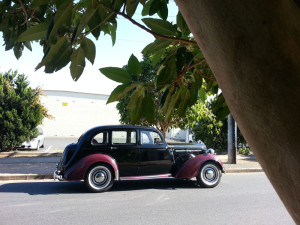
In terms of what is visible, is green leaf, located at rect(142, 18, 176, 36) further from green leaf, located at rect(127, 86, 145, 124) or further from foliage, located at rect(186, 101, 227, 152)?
foliage, located at rect(186, 101, 227, 152)

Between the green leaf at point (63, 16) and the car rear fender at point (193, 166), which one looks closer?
the green leaf at point (63, 16)

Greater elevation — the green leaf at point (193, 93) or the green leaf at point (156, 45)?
the green leaf at point (156, 45)

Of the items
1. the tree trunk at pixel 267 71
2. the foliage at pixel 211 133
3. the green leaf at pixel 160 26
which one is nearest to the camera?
the tree trunk at pixel 267 71

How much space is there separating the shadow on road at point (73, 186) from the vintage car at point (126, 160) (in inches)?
12.0

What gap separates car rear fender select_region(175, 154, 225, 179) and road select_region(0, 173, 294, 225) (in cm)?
35

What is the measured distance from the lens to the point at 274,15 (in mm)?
469

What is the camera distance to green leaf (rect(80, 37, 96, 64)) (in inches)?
38.1

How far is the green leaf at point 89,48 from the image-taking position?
969 millimetres

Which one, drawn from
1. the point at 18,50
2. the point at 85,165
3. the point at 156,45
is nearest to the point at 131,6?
the point at 156,45

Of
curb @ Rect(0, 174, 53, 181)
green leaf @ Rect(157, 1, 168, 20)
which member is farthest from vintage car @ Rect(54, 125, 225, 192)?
green leaf @ Rect(157, 1, 168, 20)

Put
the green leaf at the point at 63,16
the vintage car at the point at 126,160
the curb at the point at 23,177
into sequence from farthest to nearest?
1. the curb at the point at 23,177
2. the vintage car at the point at 126,160
3. the green leaf at the point at 63,16

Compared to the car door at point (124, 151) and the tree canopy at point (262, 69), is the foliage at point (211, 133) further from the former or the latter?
the tree canopy at point (262, 69)

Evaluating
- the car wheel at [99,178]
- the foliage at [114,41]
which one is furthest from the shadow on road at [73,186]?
the foliage at [114,41]

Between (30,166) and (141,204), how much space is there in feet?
19.2
